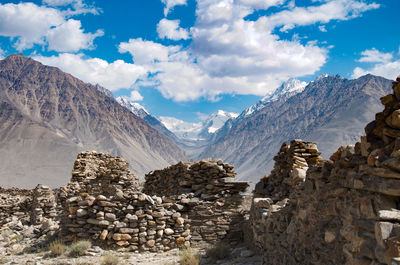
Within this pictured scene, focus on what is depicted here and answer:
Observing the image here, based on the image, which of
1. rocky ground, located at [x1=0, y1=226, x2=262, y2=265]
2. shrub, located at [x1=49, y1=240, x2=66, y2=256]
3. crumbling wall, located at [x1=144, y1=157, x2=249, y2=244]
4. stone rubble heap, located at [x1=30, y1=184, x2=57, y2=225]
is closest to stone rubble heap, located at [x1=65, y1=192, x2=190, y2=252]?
rocky ground, located at [x1=0, y1=226, x2=262, y2=265]

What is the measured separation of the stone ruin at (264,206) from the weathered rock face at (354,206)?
0.4 inches

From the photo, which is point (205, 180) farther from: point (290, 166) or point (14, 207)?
point (14, 207)

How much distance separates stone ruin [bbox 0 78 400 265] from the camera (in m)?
3.54

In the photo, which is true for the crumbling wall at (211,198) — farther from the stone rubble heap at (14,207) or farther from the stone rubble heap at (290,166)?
the stone rubble heap at (14,207)

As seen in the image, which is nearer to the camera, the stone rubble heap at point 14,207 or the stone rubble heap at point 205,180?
the stone rubble heap at point 205,180

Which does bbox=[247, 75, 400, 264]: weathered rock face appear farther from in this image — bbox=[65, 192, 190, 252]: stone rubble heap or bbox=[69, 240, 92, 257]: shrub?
bbox=[69, 240, 92, 257]: shrub

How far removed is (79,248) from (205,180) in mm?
5024

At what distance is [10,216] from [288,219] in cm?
1679

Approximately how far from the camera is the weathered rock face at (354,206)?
3.31 m

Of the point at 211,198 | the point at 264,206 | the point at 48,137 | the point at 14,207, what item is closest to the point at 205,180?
the point at 211,198

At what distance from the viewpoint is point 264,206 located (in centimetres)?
848

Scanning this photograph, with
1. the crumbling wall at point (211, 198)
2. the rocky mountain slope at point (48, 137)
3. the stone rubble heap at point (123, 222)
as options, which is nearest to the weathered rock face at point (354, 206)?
the stone rubble heap at point (123, 222)

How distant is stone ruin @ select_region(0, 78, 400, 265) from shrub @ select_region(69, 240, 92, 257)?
56 cm

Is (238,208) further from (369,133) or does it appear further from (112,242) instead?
(369,133)
